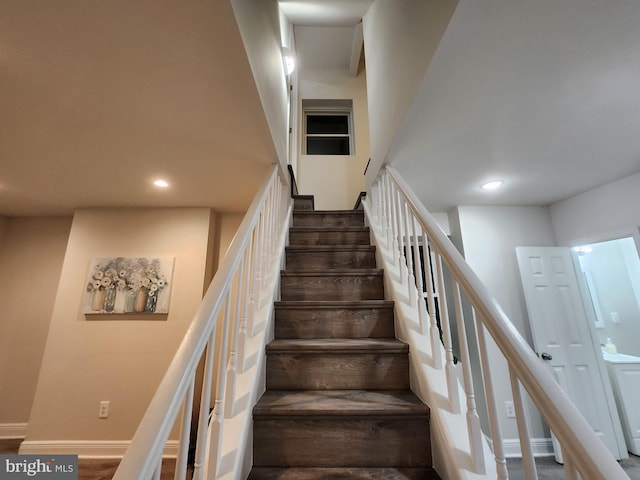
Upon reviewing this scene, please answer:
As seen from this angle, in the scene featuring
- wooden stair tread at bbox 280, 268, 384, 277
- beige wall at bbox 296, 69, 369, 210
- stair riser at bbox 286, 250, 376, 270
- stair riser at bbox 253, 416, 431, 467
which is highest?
beige wall at bbox 296, 69, 369, 210

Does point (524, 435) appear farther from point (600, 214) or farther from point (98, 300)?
point (98, 300)

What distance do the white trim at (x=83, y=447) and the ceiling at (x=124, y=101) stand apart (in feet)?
7.02

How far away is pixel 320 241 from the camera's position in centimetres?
244

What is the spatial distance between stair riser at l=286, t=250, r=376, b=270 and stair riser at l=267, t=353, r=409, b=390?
0.89 metres

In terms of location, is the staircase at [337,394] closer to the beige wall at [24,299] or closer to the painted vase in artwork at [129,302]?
the painted vase in artwork at [129,302]

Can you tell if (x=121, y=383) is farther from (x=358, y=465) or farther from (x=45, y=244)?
(x=358, y=465)

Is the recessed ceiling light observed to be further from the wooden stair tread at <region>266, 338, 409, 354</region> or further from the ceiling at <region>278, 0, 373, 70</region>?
the ceiling at <region>278, 0, 373, 70</region>

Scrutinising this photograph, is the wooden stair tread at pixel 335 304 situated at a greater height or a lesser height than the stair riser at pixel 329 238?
lesser

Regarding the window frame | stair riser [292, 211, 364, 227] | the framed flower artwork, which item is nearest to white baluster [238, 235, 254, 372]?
stair riser [292, 211, 364, 227]

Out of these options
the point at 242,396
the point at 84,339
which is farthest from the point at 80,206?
the point at 242,396

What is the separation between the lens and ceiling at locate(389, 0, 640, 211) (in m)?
1.00

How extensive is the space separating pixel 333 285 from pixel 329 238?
68cm

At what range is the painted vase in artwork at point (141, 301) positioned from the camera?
8.26ft

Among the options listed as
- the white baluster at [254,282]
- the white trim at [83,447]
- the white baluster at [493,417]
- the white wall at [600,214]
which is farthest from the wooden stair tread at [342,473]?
the white wall at [600,214]
